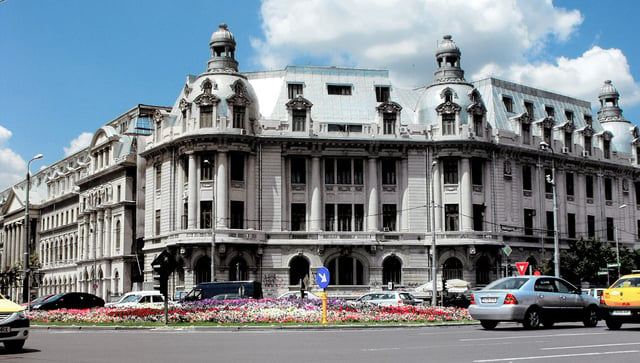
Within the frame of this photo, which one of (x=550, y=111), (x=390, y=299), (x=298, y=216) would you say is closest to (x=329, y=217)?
(x=298, y=216)

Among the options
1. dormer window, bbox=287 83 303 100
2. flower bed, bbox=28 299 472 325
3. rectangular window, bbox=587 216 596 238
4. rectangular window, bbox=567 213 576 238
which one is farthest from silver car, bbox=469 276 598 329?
rectangular window, bbox=587 216 596 238

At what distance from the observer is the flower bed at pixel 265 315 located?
33.1 m

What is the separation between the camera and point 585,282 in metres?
73.1

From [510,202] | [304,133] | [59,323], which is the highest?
[304,133]

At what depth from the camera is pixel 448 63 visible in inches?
2869

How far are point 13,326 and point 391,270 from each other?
158ft

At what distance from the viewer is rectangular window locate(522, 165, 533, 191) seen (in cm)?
7300

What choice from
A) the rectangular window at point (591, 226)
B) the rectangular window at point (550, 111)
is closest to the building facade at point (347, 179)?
the rectangular window at point (591, 226)

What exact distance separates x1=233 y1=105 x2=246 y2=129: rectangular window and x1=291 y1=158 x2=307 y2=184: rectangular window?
5017 mm

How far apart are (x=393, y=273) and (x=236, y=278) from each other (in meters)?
12.6

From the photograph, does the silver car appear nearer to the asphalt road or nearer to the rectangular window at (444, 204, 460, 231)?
the asphalt road

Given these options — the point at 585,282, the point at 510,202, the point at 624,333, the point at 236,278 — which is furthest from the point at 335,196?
the point at 624,333

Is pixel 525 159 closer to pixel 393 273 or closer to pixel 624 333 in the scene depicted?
pixel 393 273

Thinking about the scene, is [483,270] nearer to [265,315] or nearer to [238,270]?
[238,270]
